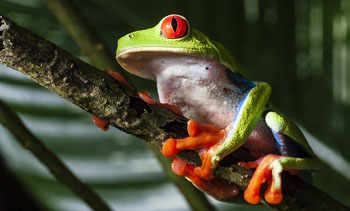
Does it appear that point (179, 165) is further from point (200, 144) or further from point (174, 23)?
point (174, 23)

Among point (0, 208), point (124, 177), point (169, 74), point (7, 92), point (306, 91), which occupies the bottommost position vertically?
point (0, 208)

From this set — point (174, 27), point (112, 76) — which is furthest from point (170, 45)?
point (112, 76)

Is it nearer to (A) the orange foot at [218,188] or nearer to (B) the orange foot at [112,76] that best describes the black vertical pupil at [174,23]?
(B) the orange foot at [112,76]

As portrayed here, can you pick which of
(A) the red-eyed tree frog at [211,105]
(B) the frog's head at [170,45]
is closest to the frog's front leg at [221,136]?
(A) the red-eyed tree frog at [211,105]

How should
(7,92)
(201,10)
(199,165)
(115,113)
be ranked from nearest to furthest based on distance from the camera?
(115,113) → (199,165) → (201,10) → (7,92)

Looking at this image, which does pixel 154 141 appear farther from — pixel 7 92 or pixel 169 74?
pixel 7 92

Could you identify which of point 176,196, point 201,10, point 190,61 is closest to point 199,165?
point 190,61
